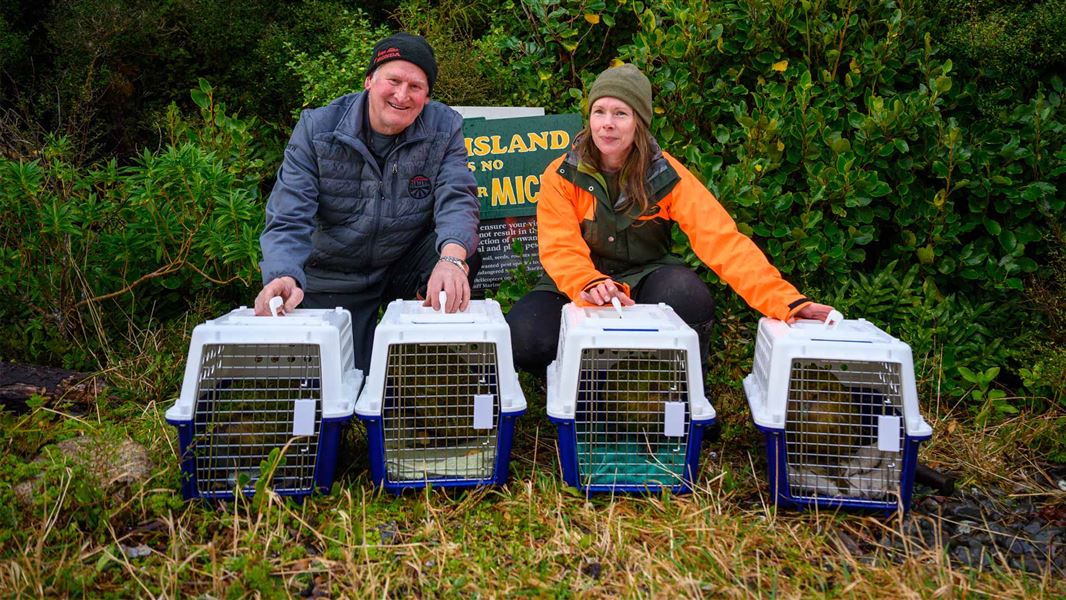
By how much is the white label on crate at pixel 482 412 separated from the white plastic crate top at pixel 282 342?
39 cm

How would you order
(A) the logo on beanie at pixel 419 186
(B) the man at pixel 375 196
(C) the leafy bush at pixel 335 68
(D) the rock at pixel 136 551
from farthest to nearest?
(C) the leafy bush at pixel 335 68 → (A) the logo on beanie at pixel 419 186 → (B) the man at pixel 375 196 → (D) the rock at pixel 136 551

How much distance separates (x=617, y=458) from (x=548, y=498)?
11.1 inches

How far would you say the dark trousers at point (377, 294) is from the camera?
3.51 meters

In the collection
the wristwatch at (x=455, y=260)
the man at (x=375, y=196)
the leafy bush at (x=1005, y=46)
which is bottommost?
the wristwatch at (x=455, y=260)

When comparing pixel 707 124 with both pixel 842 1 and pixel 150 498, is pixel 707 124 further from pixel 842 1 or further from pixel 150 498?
pixel 150 498

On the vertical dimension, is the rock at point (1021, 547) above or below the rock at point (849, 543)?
below

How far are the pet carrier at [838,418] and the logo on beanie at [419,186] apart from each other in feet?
4.91

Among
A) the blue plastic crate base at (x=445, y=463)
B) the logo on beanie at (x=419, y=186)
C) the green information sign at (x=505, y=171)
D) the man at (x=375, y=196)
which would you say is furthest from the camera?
the green information sign at (x=505, y=171)

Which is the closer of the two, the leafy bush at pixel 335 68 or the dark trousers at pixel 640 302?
the dark trousers at pixel 640 302

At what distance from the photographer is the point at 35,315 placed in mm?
3900

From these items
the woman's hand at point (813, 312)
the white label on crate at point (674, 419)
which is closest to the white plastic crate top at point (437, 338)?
the white label on crate at point (674, 419)

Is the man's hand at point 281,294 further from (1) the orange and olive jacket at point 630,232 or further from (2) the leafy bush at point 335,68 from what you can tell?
(2) the leafy bush at point 335,68

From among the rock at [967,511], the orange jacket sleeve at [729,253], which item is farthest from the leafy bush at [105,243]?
the rock at [967,511]

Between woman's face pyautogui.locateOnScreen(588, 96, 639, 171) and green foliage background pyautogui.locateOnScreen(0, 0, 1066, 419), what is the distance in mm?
694
